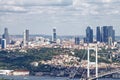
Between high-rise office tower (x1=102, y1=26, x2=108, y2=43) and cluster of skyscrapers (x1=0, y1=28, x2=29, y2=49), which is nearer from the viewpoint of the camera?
high-rise office tower (x1=102, y1=26, x2=108, y2=43)

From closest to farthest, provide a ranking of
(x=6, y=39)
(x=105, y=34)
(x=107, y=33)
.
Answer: (x=105, y=34) < (x=107, y=33) < (x=6, y=39)

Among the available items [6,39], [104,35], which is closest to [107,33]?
[104,35]

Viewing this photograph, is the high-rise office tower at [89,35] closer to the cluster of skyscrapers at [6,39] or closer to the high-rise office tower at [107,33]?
the high-rise office tower at [107,33]

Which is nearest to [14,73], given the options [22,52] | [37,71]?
[37,71]

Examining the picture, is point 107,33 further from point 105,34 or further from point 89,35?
point 89,35

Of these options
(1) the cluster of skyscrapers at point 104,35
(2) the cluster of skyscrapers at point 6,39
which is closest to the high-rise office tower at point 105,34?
(1) the cluster of skyscrapers at point 104,35

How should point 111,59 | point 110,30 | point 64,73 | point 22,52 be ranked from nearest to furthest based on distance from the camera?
point 64,73
point 111,59
point 22,52
point 110,30

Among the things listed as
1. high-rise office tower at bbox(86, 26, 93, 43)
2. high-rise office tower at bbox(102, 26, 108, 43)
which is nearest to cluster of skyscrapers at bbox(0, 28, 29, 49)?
high-rise office tower at bbox(86, 26, 93, 43)

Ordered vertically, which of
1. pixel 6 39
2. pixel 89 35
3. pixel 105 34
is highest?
pixel 105 34

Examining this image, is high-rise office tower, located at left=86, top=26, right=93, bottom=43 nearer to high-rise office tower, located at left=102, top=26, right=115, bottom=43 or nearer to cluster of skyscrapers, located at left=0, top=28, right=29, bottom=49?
high-rise office tower, located at left=102, top=26, right=115, bottom=43

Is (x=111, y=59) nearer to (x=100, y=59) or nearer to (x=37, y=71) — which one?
(x=100, y=59)

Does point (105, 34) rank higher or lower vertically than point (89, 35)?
higher
